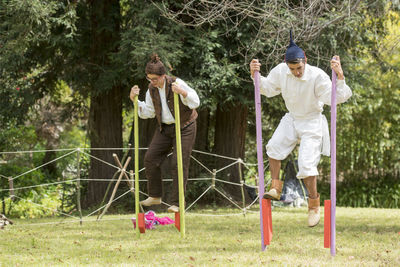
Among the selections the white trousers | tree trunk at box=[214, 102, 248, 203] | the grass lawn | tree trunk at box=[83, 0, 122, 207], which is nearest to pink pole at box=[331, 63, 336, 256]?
the grass lawn

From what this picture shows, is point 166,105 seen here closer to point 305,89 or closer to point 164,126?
point 164,126

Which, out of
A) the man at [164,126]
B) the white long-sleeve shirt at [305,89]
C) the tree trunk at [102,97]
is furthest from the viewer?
the tree trunk at [102,97]

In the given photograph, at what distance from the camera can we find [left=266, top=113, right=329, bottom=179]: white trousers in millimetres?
5750

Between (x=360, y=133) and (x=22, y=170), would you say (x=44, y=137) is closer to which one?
(x=22, y=170)

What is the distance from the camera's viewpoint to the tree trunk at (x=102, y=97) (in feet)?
37.8

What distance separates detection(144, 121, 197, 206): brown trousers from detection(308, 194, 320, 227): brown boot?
1574 millimetres

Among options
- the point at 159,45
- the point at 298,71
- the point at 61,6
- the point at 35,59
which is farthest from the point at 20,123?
the point at 298,71

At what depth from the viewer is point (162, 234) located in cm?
719

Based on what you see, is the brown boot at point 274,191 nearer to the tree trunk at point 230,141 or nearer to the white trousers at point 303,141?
the white trousers at point 303,141

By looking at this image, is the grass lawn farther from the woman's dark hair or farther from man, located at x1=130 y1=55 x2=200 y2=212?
the woman's dark hair

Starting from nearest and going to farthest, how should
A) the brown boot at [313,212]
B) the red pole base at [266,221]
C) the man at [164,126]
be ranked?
the red pole base at [266,221] < the brown boot at [313,212] < the man at [164,126]

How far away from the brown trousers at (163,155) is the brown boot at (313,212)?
1574mm

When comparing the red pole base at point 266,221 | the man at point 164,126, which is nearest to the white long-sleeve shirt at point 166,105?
the man at point 164,126

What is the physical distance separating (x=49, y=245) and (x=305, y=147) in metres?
2.88
